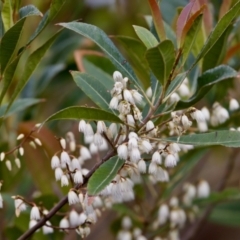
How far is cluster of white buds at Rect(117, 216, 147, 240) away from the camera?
Result: 1.72 metres

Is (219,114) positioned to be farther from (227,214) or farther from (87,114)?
(227,214)

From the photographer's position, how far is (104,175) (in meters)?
1.04

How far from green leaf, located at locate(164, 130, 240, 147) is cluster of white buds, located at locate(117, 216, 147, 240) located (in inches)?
25.9

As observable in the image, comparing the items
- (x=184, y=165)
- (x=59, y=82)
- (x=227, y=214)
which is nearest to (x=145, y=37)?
(x=184, y=165)

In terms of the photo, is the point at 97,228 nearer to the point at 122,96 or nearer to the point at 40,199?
the point at 40,199

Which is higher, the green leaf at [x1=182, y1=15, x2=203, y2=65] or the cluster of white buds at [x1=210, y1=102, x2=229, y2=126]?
the green leaf at [x1=182, y1=15, x2=203, y2=65]

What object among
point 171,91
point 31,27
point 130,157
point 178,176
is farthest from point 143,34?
point 31,27

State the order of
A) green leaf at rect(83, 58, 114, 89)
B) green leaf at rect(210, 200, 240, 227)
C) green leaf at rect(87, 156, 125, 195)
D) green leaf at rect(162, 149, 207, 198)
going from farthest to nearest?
green leaf at rect(210, 200, 240, 227), green leaf at rect(162, 149, 207, 198), green leaf at rect(83, 58, 114, 89), green leaf at rect(87, 156, 125, 195)

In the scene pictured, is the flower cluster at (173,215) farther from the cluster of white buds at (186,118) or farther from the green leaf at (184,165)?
the cluster of white buds at (186,118)

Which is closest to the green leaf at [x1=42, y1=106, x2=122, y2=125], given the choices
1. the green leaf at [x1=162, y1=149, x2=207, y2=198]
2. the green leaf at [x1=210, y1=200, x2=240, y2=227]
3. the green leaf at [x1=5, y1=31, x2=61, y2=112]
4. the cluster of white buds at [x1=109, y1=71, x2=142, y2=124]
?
the cluster of white buds at [x1=109, y1=71, x2=142, y2=124]

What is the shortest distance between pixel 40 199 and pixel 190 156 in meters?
0.44

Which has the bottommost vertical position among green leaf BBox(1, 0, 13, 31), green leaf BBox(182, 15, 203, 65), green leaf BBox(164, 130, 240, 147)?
green leaf BBox(164, 130, 240, 147)

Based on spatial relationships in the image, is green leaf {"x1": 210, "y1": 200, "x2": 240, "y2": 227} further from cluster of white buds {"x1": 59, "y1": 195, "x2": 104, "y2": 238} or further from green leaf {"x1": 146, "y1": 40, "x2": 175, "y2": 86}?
green leaf {"x1": 146, "y1": 40, "x2": 175, "y2": 86}

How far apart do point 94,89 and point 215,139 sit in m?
0.26
